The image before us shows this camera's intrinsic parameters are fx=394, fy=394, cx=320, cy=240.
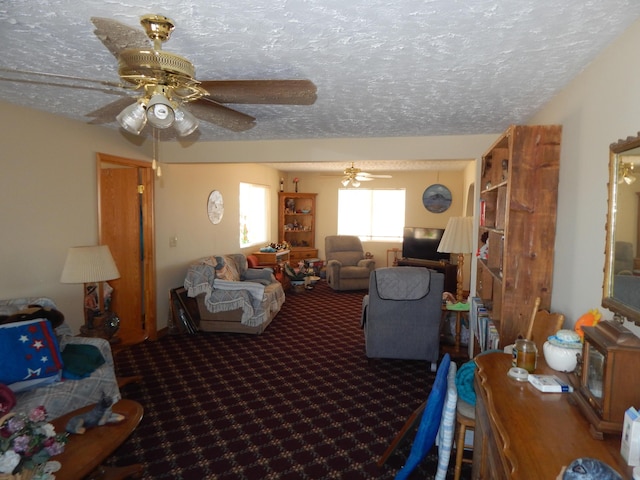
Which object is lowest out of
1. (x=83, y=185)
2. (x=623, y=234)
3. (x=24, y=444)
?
(x=24, y=444)

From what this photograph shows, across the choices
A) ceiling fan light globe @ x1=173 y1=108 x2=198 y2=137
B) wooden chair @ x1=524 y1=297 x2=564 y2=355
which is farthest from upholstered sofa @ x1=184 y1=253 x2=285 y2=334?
ceiling fan light globe @ x1=173 y1=108 x2=198 y2=137

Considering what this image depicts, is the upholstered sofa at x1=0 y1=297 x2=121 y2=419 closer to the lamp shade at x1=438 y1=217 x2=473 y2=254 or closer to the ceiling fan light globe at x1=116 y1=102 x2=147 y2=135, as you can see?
the ceiling fan light globe at x1=116 y1=102 x2=147 y2=135

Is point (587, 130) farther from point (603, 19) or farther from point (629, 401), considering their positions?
point (629, 401)

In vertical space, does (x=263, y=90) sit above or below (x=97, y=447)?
above

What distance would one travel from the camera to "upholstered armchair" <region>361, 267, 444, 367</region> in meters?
3.64

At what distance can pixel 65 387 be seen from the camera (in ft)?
8.03

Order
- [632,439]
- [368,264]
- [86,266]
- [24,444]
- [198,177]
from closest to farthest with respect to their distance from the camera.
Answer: [632,439]
[24,444]
[86,266]
[198,177]
[368,264]

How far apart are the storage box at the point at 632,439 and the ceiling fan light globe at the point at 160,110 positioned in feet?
5.58

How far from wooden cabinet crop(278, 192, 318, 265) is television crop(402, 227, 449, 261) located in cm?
202

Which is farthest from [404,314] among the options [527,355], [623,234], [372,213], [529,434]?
[372,213]

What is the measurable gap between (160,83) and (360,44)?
0.86m

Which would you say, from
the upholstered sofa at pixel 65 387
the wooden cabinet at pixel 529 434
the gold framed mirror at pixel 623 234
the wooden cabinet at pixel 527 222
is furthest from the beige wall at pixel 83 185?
the wooden cabinet at pixel 529 434

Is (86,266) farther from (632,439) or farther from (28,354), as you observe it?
(632,439)

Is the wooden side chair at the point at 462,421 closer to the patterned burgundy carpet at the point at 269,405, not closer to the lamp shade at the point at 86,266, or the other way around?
the patterned burgundy carpet at the point at 269,405
